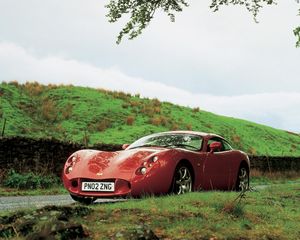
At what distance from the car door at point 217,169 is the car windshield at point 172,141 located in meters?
0.36

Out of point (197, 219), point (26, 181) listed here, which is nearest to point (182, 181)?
point (197, 219)

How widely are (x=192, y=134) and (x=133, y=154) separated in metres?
2.20

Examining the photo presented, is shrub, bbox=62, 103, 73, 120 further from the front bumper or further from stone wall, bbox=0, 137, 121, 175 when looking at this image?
the front bumper

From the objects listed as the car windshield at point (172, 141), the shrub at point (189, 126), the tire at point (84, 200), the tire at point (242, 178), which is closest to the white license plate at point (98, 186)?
the tire at point (84, 200)

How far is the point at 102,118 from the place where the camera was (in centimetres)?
4050

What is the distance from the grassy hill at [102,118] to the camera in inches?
1432

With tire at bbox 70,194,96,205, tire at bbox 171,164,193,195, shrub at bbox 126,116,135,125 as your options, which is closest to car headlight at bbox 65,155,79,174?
tire at bbox 70,194,96,205

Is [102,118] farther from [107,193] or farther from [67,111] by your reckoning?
[107,193]

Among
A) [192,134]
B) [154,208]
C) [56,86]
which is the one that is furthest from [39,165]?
[56,86]

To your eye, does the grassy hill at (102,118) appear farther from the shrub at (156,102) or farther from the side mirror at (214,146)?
the side mirror at (214,146)

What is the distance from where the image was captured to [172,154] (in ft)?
31.8

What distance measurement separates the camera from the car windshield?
10922 mm

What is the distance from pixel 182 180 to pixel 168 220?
363 centimetres

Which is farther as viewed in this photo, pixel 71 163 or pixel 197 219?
pixel 71 163
